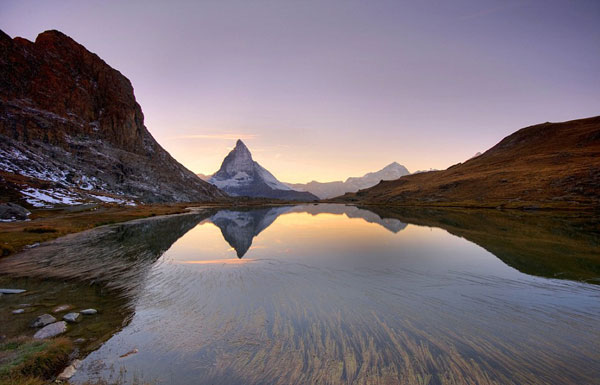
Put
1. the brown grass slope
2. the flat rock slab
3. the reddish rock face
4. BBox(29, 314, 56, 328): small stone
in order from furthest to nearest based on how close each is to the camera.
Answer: the reddish rock face, the brown grass slope, BBox(29, 314, 56, 328): small stone, the flat rock slab

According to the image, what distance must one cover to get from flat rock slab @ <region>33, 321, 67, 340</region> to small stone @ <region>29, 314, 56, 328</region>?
0.65 meters

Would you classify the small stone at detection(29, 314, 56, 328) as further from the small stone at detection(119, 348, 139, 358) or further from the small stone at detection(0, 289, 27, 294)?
the small stone at detection(0, 289, 27, 294)

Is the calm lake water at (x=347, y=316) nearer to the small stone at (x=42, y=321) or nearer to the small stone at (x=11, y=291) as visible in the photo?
the small stone at (x=42, y=321)

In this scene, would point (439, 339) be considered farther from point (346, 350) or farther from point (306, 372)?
point (306, 372)

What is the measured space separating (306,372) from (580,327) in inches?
515

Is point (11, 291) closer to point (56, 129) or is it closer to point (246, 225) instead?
point (246, 225)

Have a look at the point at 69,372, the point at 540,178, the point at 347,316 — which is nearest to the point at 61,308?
the point at 69,372

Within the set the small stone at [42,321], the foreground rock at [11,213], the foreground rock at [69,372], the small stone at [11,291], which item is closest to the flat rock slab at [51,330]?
the small stone at [42,321]

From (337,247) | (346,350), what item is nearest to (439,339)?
(346,350)

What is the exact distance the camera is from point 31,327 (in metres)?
12.0

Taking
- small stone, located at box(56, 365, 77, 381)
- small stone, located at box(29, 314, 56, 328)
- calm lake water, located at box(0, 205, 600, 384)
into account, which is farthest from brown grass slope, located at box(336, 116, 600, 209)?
small stone, located at box(29, 314, 56, 328)

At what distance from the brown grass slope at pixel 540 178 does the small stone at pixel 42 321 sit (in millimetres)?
112022

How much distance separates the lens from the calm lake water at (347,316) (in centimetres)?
938

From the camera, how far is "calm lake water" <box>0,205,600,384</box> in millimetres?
9383
